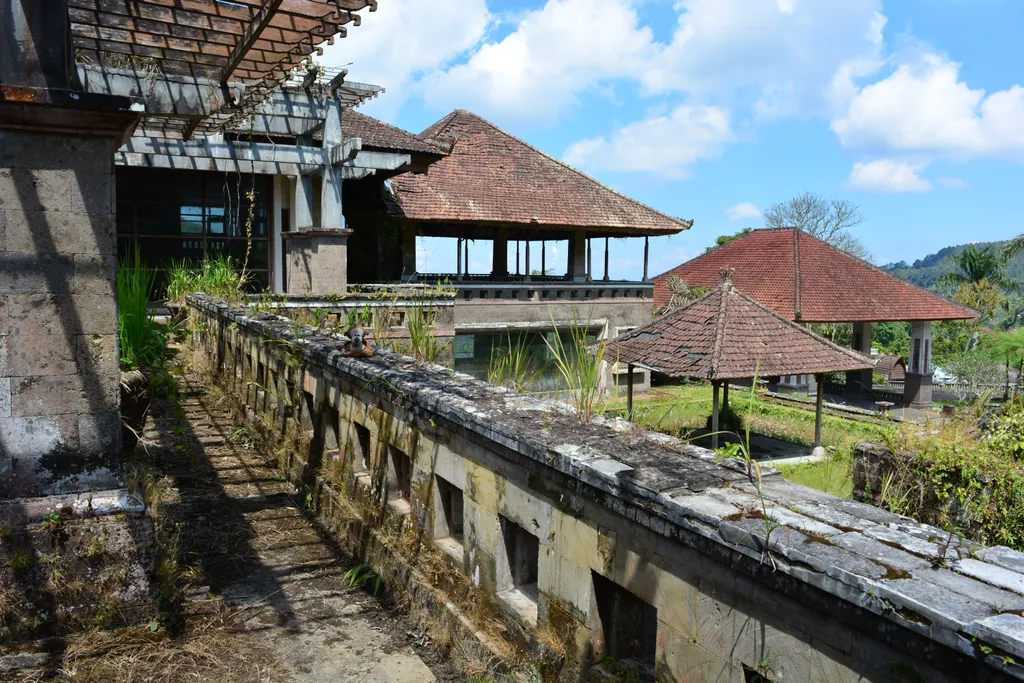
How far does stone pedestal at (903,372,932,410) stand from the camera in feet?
87.9

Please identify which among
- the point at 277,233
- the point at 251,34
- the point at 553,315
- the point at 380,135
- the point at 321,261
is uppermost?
the point at 380,135

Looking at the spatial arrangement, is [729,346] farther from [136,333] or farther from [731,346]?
[136,333]

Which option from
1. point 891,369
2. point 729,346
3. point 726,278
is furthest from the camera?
point 891,369

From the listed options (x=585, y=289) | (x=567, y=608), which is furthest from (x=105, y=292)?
(x=585, y=289)

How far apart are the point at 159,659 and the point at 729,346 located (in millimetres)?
11405

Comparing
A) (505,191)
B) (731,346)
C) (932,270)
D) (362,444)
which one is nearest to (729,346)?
(731,346)

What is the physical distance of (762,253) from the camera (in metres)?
27.5

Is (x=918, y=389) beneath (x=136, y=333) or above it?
beneath

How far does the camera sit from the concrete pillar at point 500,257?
24.1 meters

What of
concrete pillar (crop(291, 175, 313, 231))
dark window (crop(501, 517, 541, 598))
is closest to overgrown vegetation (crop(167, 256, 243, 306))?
concrete pillar (crop(291, 175, 313, 231))

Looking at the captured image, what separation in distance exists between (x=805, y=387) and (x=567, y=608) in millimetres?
26778

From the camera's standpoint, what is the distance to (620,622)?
3.35m

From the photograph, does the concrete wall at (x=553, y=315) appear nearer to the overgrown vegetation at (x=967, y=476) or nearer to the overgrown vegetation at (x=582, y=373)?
the overgrown vegetation at (x=967, y=476)

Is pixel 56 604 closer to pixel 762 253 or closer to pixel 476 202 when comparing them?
pixel 476 202
